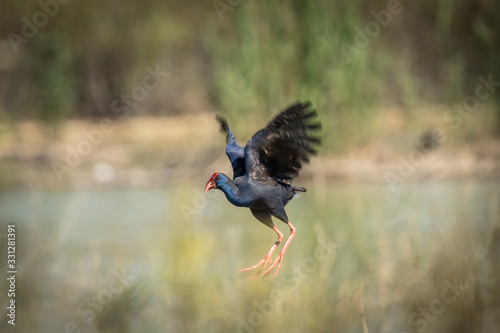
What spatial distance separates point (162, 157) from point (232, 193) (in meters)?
8.31

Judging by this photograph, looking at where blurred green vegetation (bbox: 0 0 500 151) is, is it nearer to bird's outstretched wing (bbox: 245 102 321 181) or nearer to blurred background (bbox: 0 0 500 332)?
blurred background (bbox: 0 0 500 332)

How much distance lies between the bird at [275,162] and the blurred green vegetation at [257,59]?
4.55 meters

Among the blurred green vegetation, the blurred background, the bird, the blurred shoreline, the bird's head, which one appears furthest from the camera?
the blurred shoreline

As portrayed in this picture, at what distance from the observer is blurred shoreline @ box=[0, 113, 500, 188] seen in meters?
11.8

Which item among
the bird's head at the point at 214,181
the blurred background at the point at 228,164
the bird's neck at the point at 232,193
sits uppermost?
the blurred background at the point at 228,164

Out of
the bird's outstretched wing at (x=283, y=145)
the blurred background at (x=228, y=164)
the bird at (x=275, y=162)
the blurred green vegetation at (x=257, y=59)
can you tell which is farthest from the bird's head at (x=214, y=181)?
the blurred green vegetation at (x=257, y=59)

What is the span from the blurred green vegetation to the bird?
4.55 meters

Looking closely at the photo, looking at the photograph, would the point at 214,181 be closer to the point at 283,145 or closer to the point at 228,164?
the point at 283,145

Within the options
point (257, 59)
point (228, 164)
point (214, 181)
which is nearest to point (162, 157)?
point (228, 164)

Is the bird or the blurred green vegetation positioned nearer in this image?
the bird

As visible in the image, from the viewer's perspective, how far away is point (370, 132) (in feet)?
38.5

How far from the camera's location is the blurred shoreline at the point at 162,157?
11758 millimetres

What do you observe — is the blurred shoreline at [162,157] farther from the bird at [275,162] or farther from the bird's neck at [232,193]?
the bird's neck at [232,193]

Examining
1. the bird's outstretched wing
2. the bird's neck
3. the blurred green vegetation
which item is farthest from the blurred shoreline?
the bird's neck
